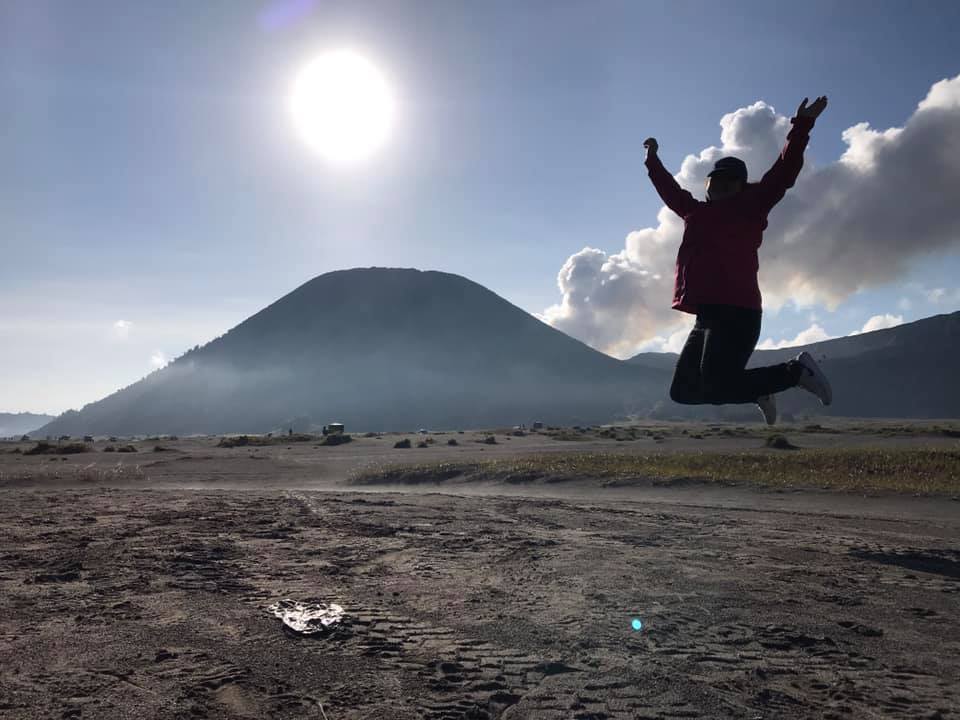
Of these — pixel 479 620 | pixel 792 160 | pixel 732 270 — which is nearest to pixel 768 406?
pixel 732 270

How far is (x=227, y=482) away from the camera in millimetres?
17734

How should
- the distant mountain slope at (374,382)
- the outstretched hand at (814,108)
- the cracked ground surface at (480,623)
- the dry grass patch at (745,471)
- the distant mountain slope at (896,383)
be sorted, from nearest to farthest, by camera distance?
1. the cracked ground surface at (480,623)
2. the outstretched hand at (814,108)
3. the dry grass patch at (745,471)
4. the distant mountain slope at (896,383)
5. the distant mountain slope at (374,382)

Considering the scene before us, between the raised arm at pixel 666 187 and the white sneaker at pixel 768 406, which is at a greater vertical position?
the raised arm at pixel 666 187

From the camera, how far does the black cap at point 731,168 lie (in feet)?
18.6

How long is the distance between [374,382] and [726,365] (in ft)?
548

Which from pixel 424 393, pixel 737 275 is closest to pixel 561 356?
pixel 424 393

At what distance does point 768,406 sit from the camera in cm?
619

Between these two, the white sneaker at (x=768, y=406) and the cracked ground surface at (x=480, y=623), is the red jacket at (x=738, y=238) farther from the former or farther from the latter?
the cracked ground surface at (x=480, y=623)

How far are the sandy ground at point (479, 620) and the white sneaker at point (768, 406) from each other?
1.21m

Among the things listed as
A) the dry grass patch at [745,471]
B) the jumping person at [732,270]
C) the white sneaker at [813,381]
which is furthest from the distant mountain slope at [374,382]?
the jumping person at [732,270]

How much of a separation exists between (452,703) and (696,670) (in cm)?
118

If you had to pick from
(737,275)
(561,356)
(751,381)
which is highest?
(561,356)

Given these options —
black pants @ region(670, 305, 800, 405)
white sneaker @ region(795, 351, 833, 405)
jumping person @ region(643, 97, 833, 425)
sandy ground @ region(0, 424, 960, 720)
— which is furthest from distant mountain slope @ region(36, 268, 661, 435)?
jumping person @ region(643, 97, 833, 425)

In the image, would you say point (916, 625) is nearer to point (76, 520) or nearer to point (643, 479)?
point (76, 520)
